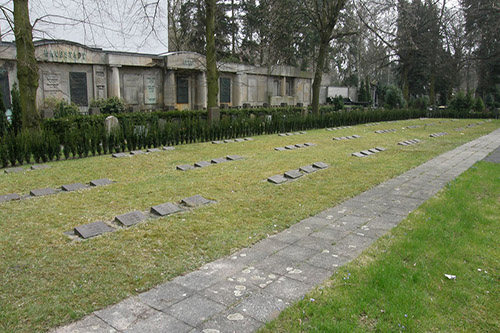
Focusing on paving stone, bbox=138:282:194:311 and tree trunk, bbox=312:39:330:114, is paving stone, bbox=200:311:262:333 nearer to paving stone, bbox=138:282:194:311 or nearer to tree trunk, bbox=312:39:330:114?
paving stone, bbox=138:282:194:311

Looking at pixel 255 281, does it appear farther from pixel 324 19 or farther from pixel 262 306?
pixel 324 19

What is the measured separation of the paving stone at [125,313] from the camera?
2.70 m

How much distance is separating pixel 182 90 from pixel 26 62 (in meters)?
14.6

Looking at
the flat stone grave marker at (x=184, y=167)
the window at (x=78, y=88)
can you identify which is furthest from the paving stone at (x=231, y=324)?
the window at (x=78, y=88)

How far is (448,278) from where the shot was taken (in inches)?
132

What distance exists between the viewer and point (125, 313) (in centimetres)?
283

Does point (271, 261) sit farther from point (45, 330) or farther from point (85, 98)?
point (85, 98)

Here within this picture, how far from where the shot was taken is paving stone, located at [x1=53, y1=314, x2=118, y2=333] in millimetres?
2602

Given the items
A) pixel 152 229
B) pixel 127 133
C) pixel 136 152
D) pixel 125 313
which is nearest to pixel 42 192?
pixel 152 229

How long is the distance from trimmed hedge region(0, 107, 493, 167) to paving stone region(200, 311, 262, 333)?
26.8 feet

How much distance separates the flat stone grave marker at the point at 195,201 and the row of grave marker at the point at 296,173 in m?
1.72

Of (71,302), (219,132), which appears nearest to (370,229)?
(71,302)

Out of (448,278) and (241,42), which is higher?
(241,42)

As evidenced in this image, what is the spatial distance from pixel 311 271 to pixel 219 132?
35.4ft
